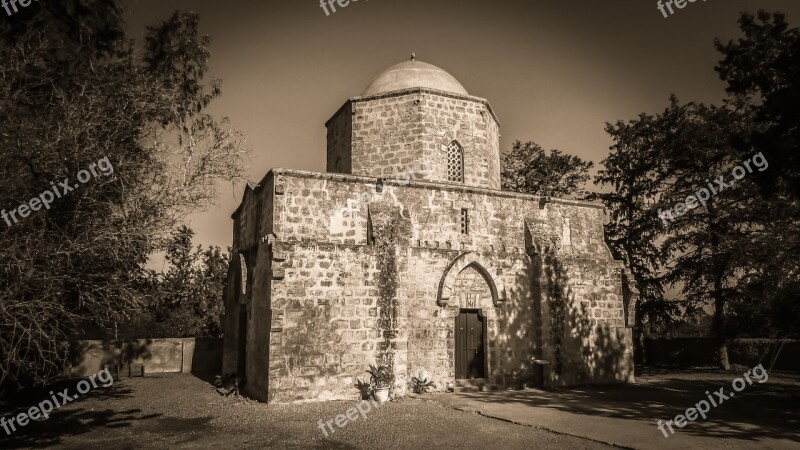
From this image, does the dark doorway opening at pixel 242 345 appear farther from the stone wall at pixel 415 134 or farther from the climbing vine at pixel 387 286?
the stone wall at pixel 415 134


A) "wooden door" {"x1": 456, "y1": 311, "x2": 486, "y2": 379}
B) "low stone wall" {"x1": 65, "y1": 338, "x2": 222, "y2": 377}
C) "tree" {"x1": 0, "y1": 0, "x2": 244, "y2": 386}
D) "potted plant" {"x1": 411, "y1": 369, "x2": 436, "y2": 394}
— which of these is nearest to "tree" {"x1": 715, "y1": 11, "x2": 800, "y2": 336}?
"wooden door" {"x1": 456, "y1": 311, "x2": 486, "y2": 379}

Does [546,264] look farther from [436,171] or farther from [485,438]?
[485,438]

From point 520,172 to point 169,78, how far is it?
19.5 m

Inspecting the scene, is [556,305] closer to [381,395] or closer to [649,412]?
[649,412]

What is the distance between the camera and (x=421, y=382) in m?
13.9

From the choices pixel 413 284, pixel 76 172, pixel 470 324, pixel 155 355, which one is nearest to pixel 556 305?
pixel 470 324

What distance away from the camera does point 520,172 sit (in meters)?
28.6

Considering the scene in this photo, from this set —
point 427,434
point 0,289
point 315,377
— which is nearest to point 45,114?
point 0,289

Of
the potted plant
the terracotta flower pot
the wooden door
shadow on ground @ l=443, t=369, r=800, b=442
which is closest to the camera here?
shadow on ground @ l=443, t=369, r=800, b=442

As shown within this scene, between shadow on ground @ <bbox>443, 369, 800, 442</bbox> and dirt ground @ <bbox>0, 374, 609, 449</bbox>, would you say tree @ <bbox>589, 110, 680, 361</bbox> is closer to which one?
shadow on ground @ <bbox>443, 369, 800, 442</bbox>

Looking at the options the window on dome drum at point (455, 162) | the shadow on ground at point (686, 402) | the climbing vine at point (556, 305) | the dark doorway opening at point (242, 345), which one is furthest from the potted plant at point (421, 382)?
the window on dome drum at point (455, 162)

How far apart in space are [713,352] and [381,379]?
1949cm

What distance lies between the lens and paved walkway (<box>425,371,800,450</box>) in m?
8.99

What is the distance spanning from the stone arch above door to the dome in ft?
22.5
